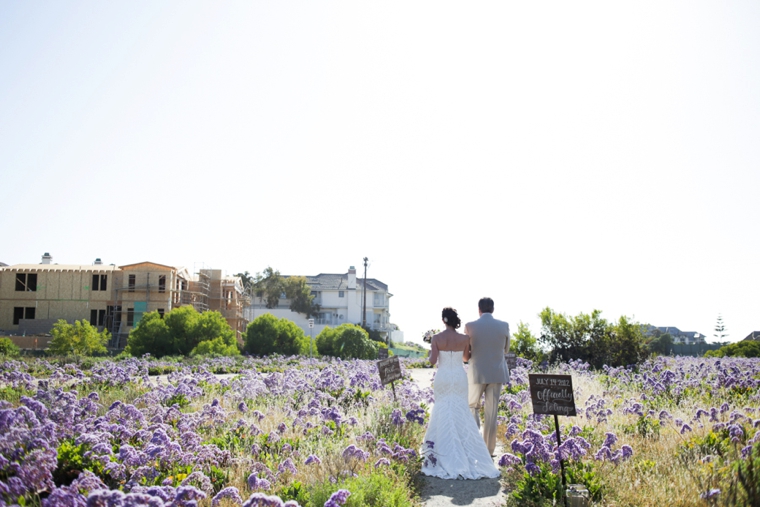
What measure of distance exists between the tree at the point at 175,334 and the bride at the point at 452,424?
21.1 m

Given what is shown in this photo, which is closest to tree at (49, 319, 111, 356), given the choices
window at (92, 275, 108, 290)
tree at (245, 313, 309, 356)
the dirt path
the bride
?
tree at (245, 313, 309, 356)

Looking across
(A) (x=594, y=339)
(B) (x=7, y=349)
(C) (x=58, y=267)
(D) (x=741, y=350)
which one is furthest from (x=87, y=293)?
(D) (x=741, y=350)

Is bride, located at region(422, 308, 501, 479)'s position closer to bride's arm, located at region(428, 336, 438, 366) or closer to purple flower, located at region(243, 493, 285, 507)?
bride's arm, located at region(428, 336, 438, 366)

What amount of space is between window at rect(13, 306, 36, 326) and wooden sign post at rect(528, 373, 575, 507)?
1837 inches

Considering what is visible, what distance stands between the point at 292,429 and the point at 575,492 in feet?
14.5

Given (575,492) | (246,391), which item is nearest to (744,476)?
(575,492)

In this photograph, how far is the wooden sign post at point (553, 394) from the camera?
603 centimetres

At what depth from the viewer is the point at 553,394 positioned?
6.14 meters

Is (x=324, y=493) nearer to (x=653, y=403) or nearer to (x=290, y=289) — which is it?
(x=653, y=403)

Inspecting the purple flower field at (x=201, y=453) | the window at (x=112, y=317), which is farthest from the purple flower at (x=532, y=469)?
the window at (x=112, y=317)

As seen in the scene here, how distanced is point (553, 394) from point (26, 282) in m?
47.6

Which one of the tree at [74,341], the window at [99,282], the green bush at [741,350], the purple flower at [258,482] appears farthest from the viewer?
the window at [99,282]

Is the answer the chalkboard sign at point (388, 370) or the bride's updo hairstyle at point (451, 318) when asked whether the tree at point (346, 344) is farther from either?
the bride's updo hairstyle at point (451, 318)

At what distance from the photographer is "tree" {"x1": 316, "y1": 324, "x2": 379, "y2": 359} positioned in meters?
30.3
